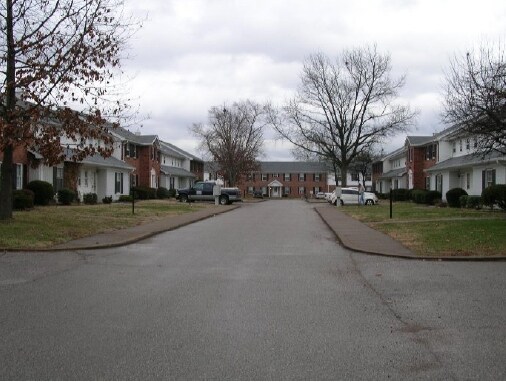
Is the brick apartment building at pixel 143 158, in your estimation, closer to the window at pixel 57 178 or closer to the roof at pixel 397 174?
the window at pixel 57 178

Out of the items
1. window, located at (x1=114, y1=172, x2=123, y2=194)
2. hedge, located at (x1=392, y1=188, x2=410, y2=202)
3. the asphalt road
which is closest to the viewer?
the asphalt road

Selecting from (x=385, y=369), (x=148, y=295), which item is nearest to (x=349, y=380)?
(x=385, y=369)

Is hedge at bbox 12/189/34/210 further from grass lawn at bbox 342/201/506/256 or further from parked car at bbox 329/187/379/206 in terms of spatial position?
parked car at bbox 329/187/379/206

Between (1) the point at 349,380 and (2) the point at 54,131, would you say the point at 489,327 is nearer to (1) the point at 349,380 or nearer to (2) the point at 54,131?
(1) the point at 349,380

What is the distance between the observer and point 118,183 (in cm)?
4825

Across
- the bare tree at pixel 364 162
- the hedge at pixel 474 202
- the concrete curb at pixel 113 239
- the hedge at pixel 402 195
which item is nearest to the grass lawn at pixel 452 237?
the concrete curb at pixel 113 239

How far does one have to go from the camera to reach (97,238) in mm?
16922

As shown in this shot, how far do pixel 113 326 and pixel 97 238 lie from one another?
10.5 m

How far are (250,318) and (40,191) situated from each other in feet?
94.5

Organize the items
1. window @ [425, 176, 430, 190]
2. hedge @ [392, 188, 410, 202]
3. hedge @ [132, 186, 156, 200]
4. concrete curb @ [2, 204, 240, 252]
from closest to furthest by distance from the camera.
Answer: concrete curb @ [2, 204, 240, 252], hedge @ [132, 186, 156, 200], window @ [425, 176, 430, 190], hedge @ [392, 188, 410, 202]

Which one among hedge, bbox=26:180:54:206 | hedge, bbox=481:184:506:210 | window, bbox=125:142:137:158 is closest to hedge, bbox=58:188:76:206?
hedge, bbox=26:180:54:206

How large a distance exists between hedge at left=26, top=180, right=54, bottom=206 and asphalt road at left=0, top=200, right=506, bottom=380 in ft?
70.2

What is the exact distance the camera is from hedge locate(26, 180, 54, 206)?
109ft

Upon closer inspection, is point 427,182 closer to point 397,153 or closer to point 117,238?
point 397,153
